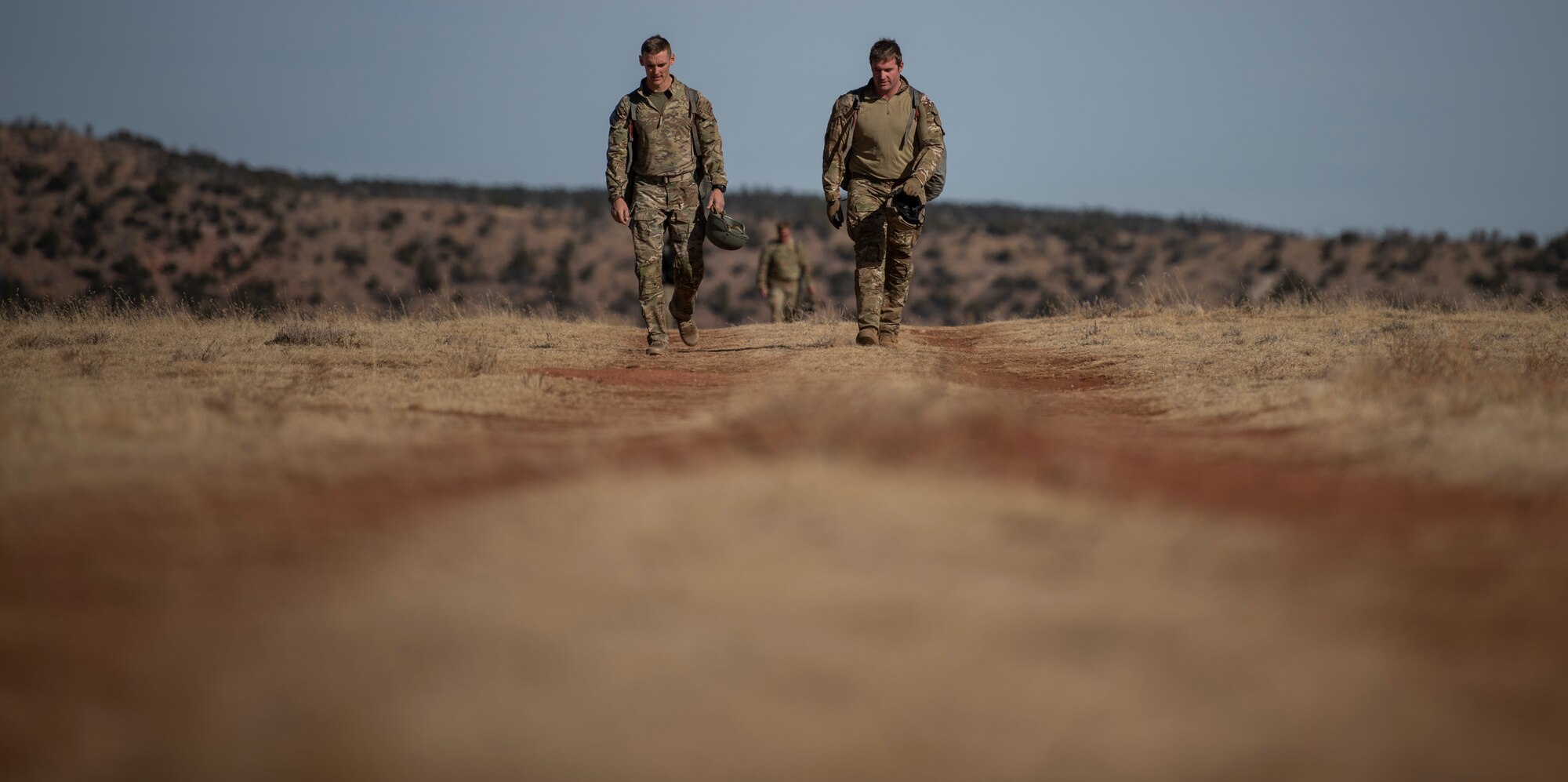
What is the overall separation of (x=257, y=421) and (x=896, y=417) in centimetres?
252

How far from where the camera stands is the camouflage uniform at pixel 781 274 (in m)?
18.6

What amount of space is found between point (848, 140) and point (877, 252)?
91cm

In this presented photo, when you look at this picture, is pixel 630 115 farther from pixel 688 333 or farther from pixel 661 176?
pixel 688 333

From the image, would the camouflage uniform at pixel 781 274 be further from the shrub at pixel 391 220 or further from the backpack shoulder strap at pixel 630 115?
the shrub at pixel 391 220

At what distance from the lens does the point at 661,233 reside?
32.7ft

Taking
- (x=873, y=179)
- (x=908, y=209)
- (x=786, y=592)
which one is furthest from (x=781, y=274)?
(x=786, y=592)

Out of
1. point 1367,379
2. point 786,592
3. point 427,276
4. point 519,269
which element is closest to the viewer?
point 786,592

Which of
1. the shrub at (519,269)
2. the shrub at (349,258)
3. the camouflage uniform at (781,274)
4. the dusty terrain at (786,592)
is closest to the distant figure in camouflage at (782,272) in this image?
the camouflage uniform at (781,274)

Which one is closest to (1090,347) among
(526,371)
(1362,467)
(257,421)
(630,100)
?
(630,100)

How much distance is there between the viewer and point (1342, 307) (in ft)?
45.9

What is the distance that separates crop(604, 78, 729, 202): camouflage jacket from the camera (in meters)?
9.66

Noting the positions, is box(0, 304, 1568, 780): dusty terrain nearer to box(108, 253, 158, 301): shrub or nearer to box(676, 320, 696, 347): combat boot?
box(676, 320, 696, 347): combat boot

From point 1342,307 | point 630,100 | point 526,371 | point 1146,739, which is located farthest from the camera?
point 1342,307

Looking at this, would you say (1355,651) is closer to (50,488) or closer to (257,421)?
(50,488)
